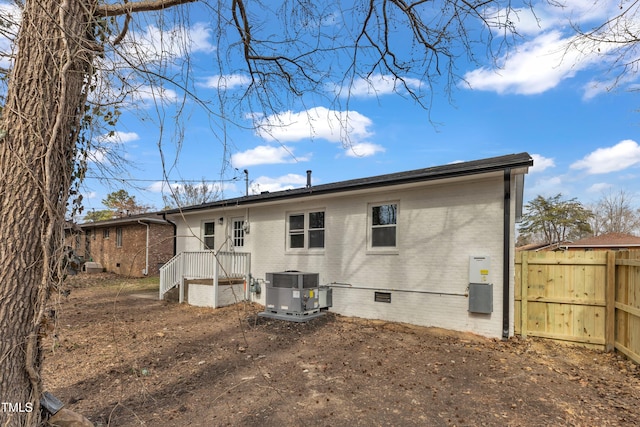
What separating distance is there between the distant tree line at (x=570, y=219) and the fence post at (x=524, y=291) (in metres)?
33.0

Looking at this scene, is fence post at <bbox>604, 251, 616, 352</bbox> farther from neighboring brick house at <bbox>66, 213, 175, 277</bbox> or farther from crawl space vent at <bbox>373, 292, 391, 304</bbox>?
neighboring brick house at <bbox>66, 213, 175, 277</bbox>

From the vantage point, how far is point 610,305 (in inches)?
231

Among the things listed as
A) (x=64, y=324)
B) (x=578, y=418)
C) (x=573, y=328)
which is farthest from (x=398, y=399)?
(x=64, y=324)

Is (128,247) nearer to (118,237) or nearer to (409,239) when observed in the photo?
(118,237)

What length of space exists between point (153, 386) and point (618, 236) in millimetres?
36243

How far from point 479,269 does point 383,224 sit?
2481 mm

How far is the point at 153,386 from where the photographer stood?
448cm

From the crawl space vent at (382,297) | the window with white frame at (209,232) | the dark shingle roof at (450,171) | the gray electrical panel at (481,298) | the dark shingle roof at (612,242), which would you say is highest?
the dark shingle roof at (450,171)

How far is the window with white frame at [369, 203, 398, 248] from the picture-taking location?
27.5 ft

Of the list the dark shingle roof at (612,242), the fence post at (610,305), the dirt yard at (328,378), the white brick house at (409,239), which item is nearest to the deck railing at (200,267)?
the white brick house at (409,239)

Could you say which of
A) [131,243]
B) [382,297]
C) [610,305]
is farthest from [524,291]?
[131,243]

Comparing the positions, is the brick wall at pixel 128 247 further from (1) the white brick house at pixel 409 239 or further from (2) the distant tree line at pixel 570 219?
(2) the distant tree line at pixel 570 219

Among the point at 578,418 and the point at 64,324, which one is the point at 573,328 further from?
the point at 64,324

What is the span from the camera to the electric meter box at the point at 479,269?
678 cm
